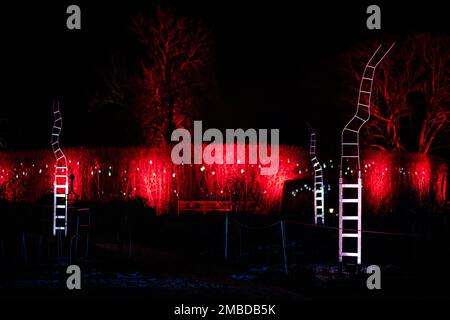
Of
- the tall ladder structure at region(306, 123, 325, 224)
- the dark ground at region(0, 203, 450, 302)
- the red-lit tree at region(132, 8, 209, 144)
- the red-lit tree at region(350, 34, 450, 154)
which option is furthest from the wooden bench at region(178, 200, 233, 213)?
the red-lit tree at region(350, 34, 450, 154)

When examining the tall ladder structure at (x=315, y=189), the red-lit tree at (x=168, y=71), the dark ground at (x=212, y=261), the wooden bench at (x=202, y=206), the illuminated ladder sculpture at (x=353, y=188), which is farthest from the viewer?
the red-lit tree at (x=168, y=71)

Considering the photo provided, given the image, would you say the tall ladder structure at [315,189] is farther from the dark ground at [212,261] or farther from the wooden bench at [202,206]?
the wooden bench at [202,206]

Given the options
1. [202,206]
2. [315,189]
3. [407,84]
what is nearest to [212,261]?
[315,189]

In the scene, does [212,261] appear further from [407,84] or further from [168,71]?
[407,84]

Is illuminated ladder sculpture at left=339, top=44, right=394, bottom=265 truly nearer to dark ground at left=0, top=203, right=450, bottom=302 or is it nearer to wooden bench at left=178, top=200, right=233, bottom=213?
dark ground at left=0, top=203, right=450, bottom=302

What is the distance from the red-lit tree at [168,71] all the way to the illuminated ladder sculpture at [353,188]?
6.86 metres

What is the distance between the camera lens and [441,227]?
1817cm

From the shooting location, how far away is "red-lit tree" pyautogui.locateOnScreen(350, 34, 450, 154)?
111ft

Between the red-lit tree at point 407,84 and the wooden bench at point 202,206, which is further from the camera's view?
the red-lit tree at point 407,84

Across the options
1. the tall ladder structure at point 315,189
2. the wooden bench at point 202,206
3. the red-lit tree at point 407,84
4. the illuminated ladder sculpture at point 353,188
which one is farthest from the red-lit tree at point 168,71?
the tall ladder structure at point 315,189

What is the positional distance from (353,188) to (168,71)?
9.85 metres

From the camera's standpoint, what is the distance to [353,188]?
974 inches

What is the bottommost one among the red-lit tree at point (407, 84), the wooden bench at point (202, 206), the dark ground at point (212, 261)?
the dark ground at point (212, 261)

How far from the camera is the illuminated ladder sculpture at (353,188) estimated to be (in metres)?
14.5
